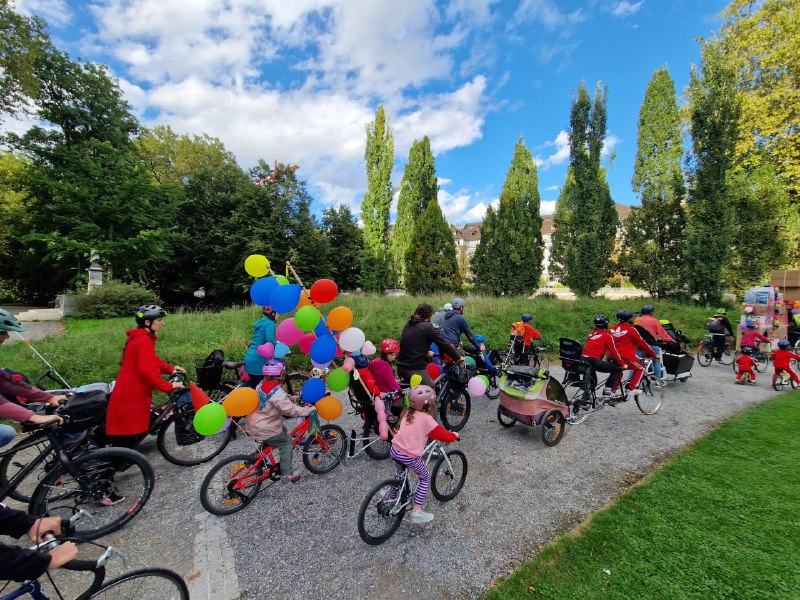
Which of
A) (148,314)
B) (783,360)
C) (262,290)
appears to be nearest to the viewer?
(148,314)

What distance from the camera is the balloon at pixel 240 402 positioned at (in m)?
3.61

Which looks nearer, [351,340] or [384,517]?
[384,517]

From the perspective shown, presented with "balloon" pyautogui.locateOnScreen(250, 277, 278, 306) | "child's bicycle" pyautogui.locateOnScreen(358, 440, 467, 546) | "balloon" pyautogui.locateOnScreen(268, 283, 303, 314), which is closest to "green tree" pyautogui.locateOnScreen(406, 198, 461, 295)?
"balloon" pyautogui.locateOnScreen(250, 277, 278, 306)

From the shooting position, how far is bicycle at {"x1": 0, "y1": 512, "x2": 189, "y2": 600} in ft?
5.92

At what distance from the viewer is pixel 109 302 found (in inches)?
540

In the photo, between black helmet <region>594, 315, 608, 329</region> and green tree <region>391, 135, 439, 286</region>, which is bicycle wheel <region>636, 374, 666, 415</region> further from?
green tree <region>391, 135, 439, 286</region>

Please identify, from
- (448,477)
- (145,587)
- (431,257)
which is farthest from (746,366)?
(431,257)

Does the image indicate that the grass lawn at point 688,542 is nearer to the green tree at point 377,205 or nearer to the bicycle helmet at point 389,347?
the bicycle helmet at point 389,347

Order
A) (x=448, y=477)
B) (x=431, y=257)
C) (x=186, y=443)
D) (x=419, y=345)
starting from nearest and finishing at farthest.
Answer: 1. (x=448, y=477)
2. (x=186, y=443)
3. (x=419, y=345)
4. (x=431, y=257)

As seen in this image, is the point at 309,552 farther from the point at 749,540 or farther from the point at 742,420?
the point at 742,420

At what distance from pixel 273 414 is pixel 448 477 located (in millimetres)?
2188

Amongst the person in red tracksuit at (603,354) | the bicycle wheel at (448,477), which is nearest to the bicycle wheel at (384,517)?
the bicycle wheel at (448,477)

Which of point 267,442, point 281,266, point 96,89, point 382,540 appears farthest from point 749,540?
point 96,89

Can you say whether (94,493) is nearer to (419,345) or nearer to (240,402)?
(240,402)
